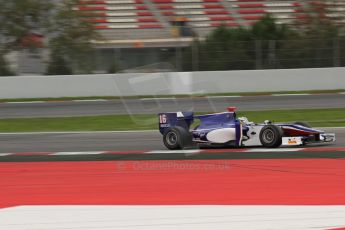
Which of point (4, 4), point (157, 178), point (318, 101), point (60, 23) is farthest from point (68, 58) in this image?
point (157, 178)

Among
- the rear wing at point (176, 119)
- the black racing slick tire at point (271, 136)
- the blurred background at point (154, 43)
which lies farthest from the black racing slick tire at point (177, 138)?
the blurred background at point (154, 43)

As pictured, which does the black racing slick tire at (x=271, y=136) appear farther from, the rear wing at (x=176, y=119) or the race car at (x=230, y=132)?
the rear wing at (x=176, y=119)

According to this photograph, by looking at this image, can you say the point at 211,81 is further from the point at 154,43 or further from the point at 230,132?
the point at 230,132

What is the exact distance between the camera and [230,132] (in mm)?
9898

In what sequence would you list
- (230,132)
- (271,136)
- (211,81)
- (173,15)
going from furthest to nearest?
(173,15) < (211,81) < (230,132) < (271,136)

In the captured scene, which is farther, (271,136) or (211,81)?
(211,81)

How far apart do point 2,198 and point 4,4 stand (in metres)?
21.2

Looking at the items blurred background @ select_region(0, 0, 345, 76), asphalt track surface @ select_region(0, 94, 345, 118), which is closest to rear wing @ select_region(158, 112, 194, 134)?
asphalt track surface @ select_region(0, 94, 345, 118)

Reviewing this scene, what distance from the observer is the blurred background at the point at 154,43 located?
22625mm

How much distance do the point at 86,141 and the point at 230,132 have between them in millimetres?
3298

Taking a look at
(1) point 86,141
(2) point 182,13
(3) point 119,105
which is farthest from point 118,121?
(2) point 182,13

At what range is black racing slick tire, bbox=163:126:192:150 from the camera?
32.7ft
